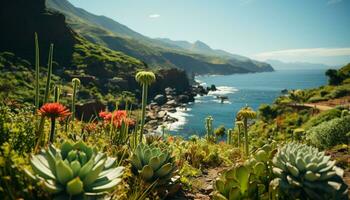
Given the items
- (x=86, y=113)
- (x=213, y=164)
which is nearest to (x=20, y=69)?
(x=86, y=113)

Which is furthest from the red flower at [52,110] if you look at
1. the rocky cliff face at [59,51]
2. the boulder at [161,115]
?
the rocky cliff face at [59,51]

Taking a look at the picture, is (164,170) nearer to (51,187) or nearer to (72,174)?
(72,174)

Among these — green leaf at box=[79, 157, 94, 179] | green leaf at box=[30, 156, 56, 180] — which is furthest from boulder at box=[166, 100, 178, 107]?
green leaf at box=[30, 156, 56, 180]

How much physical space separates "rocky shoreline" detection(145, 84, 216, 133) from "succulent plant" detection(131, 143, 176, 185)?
64.4m

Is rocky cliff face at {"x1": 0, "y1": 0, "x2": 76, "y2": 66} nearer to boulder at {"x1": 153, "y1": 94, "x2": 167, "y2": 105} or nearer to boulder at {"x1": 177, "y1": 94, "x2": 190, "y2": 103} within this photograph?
boulder at {"x1": 153, "y1": 94, "x2": 167, "y2": 105}

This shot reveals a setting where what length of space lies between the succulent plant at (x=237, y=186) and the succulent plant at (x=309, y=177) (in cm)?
38

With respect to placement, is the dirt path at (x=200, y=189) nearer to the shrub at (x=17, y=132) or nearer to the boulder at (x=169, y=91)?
the shrub at (x=17, y=132)

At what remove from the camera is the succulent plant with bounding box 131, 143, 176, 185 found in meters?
4.84

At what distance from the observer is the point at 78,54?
118 metres

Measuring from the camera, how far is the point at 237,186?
14.5 ft

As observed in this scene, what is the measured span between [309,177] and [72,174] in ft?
9.01

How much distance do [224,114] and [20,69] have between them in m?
57.8

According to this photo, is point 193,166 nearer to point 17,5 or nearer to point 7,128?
point 7,128

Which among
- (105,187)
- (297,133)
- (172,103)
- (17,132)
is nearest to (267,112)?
(297,133)
